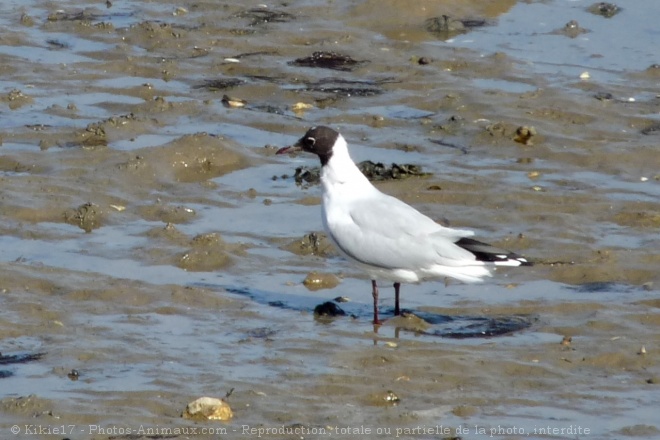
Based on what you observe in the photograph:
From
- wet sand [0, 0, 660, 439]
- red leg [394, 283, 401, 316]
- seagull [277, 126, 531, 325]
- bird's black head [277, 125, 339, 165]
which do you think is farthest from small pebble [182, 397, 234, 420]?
bird's black head [277, 125, 339, 165]

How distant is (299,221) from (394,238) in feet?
5.67

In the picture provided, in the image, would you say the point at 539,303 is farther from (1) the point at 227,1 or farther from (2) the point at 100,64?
(1) the point at 227,1

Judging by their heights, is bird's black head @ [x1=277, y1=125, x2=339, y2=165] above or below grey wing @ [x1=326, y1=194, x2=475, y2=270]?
above

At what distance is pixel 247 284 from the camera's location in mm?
9125

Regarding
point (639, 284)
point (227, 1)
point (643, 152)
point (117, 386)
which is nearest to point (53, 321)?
point (117, 386)

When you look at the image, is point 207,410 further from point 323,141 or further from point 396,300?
point 323,141

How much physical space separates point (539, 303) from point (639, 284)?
0.76 meters

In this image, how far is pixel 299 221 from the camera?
10.3m

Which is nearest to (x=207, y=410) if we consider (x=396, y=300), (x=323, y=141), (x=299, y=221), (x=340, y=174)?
(x=396, y=300)

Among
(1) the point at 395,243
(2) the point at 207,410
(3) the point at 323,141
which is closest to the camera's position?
(2) the point at 207,410

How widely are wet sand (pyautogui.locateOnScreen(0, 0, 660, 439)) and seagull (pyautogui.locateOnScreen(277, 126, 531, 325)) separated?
11.8 inches

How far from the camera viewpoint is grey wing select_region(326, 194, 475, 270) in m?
8.59

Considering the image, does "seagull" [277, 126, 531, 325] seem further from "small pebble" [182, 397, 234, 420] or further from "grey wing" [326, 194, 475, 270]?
"small pebble" [182, 397, 234, 420]

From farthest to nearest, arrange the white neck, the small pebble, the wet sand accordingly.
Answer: the white neck → the wet sand → the small pebble
